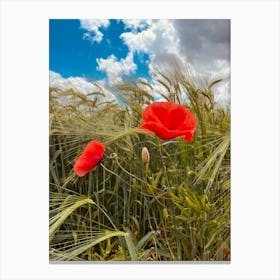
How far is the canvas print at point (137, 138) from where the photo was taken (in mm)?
1982

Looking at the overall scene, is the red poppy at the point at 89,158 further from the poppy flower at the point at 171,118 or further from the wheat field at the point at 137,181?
the poppy flower at the point at 171,118

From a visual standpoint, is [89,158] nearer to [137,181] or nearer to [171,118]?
[137,181]

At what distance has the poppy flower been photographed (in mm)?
1960

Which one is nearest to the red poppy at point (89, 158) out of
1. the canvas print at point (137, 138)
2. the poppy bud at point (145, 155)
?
the canvas print at point (137, 138)

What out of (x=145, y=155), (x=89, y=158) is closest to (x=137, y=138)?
(x=145, y=155)

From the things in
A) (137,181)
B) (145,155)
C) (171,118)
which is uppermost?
(171,118)

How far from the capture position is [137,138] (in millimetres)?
2029

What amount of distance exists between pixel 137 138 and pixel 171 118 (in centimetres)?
17

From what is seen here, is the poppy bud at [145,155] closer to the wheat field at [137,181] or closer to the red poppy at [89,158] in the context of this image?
the wheat field at [137,181]

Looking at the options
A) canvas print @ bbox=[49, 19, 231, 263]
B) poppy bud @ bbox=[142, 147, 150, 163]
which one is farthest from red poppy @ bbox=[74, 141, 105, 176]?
poppy bud @ bbox=[142, 147, 150, 163]

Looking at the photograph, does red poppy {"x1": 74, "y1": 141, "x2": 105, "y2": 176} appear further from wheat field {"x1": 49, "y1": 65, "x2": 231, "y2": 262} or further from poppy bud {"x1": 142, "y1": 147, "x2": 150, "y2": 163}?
poppy bud {"x1": 142, "y1": 147, "x2": 150, "y2": 163}

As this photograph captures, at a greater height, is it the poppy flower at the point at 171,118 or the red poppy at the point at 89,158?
the poppy flower at the point at 171,118
